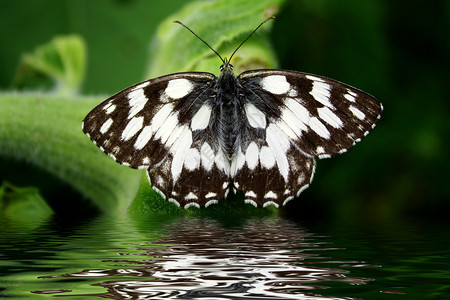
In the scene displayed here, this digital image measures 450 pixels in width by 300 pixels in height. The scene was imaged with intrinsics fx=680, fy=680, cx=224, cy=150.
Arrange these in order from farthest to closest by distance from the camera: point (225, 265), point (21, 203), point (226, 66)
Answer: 1. point (21, 203)
2. point (226, 66)
3. point (225, 265)

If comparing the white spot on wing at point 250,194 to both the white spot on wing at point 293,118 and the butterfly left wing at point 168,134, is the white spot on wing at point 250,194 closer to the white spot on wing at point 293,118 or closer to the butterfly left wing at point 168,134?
the butterfly left wing at point 168,134

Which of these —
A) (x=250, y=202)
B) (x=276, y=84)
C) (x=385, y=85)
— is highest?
(x=385, y=85)

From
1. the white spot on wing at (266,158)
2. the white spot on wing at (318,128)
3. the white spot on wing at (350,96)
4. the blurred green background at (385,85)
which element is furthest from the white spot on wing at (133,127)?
the blurred green background at (385,85)

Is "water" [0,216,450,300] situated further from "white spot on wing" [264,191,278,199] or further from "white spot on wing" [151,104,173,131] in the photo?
"white spot on wing" [151,104,173,131]

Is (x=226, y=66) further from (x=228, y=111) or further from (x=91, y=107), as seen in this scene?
(x=91, y=107)

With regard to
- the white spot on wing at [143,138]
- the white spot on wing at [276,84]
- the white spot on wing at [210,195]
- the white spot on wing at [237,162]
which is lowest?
the white spot on wing at [210,195]

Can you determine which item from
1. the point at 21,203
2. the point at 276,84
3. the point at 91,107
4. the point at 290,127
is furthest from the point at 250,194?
the point at 21,203

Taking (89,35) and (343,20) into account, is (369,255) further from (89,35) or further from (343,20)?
(89,35)
